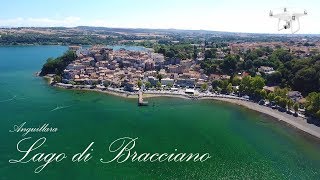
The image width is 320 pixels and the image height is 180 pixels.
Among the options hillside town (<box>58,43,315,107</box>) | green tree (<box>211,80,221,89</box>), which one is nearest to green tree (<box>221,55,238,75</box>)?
hillside town (<box>58,43,315,107</box>)

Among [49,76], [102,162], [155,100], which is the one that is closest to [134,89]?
[155,100]

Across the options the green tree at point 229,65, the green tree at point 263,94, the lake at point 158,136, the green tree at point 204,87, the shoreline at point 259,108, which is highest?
the green tree at point 229,65

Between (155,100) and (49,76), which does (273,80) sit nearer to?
(155,100)

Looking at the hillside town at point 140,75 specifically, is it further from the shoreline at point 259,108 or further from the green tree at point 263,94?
the green tree at point 263,94

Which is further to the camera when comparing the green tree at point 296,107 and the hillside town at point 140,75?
the hillside town at point 140,75

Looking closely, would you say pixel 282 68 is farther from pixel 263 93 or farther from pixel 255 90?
pixel 263 93

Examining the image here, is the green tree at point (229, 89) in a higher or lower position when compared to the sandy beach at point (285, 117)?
higher

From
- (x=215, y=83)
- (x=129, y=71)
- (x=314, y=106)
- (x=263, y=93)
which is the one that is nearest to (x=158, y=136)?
(x=314, y=106)

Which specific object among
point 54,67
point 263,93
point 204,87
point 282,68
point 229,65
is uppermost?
point 282,68

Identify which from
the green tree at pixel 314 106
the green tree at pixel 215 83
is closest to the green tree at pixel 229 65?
the green tree at pixel 215 83

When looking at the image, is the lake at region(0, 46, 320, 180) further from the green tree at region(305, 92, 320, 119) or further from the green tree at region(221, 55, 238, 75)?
the green tree at region(221, 55, 238, 75)

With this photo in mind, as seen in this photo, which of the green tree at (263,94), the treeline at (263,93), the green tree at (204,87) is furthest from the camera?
the green tree at (204,87)

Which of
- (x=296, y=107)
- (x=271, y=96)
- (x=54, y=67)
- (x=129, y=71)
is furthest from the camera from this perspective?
(x=54, y=67)

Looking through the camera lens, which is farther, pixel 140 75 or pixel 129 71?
pixel 129 71
